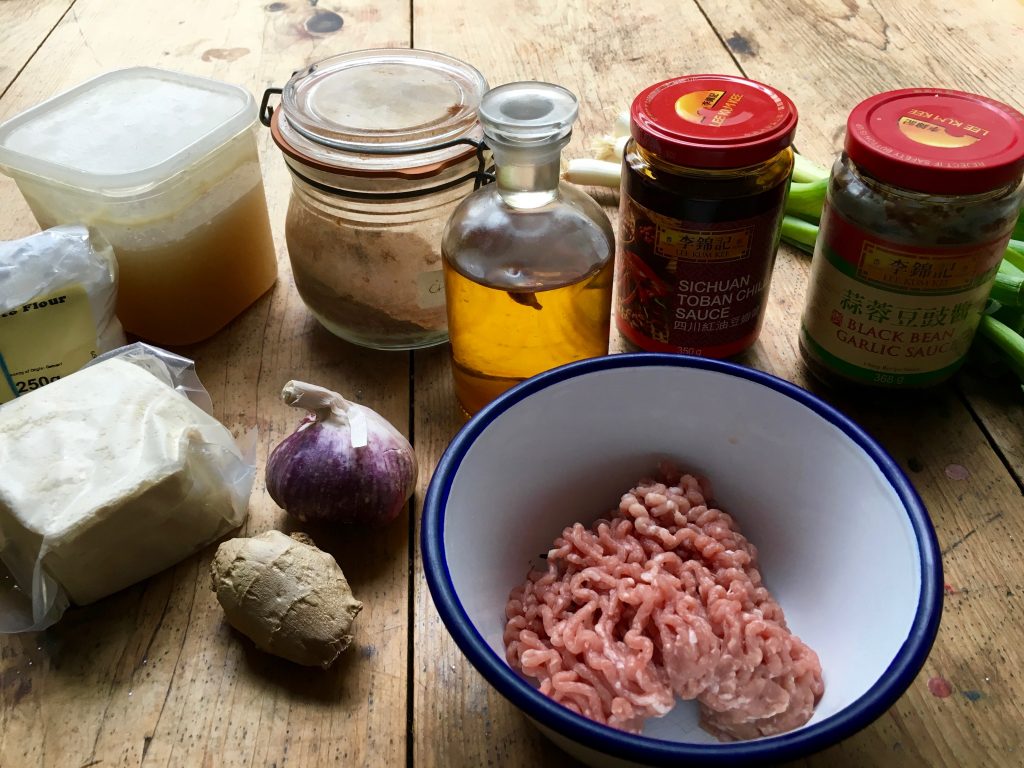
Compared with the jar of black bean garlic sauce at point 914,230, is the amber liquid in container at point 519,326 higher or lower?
lower

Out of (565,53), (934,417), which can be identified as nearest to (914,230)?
(934,417)

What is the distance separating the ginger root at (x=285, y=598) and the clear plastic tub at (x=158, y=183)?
10.9 inches

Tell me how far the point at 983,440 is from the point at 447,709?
45cm

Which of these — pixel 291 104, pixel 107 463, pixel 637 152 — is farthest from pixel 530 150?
pixel 107 463

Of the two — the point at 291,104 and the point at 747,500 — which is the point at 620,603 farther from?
the point at 291,104

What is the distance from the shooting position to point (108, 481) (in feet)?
1.87

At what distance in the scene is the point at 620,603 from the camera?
21.2 inches

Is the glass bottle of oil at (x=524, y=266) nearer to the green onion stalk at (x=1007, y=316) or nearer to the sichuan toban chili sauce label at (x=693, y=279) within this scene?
the sichuan toban chili sauce label at (x=693, y=279)

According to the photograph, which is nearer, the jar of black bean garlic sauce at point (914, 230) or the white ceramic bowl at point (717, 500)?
the white ceramic bowl at point (717, 500)

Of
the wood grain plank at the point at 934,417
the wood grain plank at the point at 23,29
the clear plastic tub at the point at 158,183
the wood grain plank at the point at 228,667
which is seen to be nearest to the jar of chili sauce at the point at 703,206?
the wood grain plank at the point at 934,417

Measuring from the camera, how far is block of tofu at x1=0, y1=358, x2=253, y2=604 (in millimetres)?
560

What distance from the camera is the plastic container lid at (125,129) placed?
702mm

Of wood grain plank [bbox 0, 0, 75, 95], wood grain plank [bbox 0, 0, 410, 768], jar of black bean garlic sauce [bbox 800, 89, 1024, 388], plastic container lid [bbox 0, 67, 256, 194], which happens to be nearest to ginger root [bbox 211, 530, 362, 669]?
wood grain plank [bbox 0, 0, 410, 768]

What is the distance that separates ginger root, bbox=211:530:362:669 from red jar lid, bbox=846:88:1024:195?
444 millimetres
